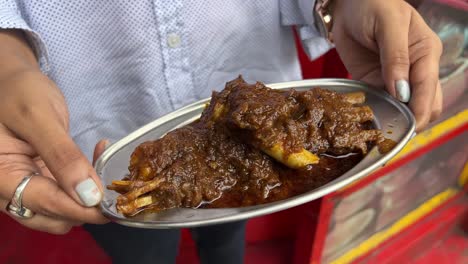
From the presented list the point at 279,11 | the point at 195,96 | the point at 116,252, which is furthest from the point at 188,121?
the point at 116,252

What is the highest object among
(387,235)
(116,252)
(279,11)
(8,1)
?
(8,1)

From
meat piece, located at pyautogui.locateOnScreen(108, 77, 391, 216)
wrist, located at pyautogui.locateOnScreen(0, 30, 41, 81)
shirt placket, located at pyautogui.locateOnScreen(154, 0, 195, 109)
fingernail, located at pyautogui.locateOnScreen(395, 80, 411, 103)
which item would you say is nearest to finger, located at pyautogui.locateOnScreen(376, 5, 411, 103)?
fingernail, located at pyautogui.locateOnScreen(395, 80, 411, 103)

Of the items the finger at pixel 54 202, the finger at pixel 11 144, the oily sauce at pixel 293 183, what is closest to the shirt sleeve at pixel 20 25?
the finger at pixel 11 144

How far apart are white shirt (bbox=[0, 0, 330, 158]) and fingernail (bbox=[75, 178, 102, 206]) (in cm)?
43

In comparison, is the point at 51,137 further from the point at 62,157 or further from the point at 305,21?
the point at 305,21

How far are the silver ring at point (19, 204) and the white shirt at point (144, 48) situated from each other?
35 centimetres

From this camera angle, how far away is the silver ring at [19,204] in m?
0.85

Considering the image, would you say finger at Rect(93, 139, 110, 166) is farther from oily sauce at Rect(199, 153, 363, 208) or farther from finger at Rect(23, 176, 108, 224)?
oily sauce at Rect(199, 153, 363, 208)

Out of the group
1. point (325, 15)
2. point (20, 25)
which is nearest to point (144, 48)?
point (20, 25)

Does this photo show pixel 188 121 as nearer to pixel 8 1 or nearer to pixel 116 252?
pixel 8 1

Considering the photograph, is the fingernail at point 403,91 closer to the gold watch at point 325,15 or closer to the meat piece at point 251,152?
the meat piece at point 251,152

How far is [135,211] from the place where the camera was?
31.4 inches

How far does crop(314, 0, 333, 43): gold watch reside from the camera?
130 cm

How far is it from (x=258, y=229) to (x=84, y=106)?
110 cm
